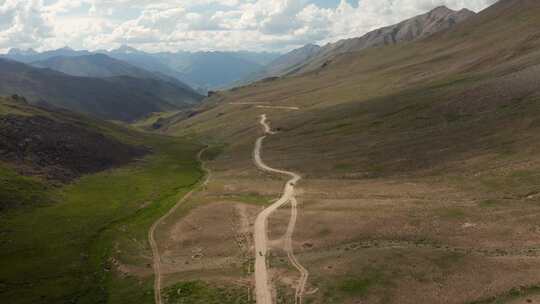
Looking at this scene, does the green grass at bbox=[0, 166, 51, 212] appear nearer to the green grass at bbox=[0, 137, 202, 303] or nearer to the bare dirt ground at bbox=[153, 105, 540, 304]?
the green grass at bbox=[0, 137, 202, 303]

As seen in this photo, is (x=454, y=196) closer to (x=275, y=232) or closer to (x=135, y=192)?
(x=275, y=232)

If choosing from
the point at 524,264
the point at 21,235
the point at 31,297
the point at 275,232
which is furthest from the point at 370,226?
the point at 21,235

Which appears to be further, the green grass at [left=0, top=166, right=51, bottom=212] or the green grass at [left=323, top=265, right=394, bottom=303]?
the green grass at [left=0, top=166, right=51, bottom=212]

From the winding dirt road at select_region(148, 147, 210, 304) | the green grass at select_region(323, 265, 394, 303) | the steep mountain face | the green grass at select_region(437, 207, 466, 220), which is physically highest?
the steep mountain face

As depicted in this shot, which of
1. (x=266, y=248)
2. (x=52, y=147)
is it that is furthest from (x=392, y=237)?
(x=52, y=147)

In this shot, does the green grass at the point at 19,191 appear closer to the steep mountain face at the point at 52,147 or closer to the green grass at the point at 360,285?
the steep mountain face at the point at 52,147

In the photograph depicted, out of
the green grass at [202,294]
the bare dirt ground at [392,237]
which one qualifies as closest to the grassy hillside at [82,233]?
the green grass at [202,294]

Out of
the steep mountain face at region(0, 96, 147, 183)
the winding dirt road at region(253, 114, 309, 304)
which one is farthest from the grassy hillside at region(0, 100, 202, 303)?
the winding dirt road at region(253, 114, 309, 304)
